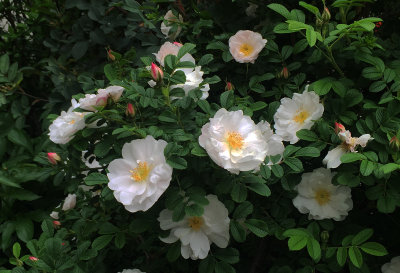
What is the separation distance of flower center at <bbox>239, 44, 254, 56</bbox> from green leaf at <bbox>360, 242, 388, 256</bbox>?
2.04 feet

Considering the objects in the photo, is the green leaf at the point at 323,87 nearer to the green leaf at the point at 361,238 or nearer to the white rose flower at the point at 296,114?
the white rose flower at the point at 296,114

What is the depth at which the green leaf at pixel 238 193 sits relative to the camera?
3.24 ft

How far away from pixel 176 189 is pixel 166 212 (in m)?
0.08

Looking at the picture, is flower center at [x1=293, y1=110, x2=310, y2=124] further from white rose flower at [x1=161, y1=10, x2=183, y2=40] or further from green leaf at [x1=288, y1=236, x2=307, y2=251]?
white rose flower at [x1=161, y1=10, x2=183, y2=40]

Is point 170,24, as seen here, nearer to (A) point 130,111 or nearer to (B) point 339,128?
(A) point 130,111

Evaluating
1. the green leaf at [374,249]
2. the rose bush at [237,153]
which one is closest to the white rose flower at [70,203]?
the rose bush at [237,153]

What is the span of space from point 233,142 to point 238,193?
0.38 feet

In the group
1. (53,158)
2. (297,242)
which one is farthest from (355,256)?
(53,158)

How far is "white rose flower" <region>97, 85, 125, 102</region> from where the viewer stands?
1057 millimetres

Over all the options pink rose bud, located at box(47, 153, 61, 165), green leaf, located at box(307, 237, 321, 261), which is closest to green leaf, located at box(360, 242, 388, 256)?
green leaf, located at box(307, 237, 321, 261)

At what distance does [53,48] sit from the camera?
6.80 feet

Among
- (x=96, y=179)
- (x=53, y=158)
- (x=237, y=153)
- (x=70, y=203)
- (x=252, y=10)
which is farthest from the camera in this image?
(x=252, y=10)

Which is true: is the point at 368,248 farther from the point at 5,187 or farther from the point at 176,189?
the point at 5,187

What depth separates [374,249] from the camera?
1.05 m
